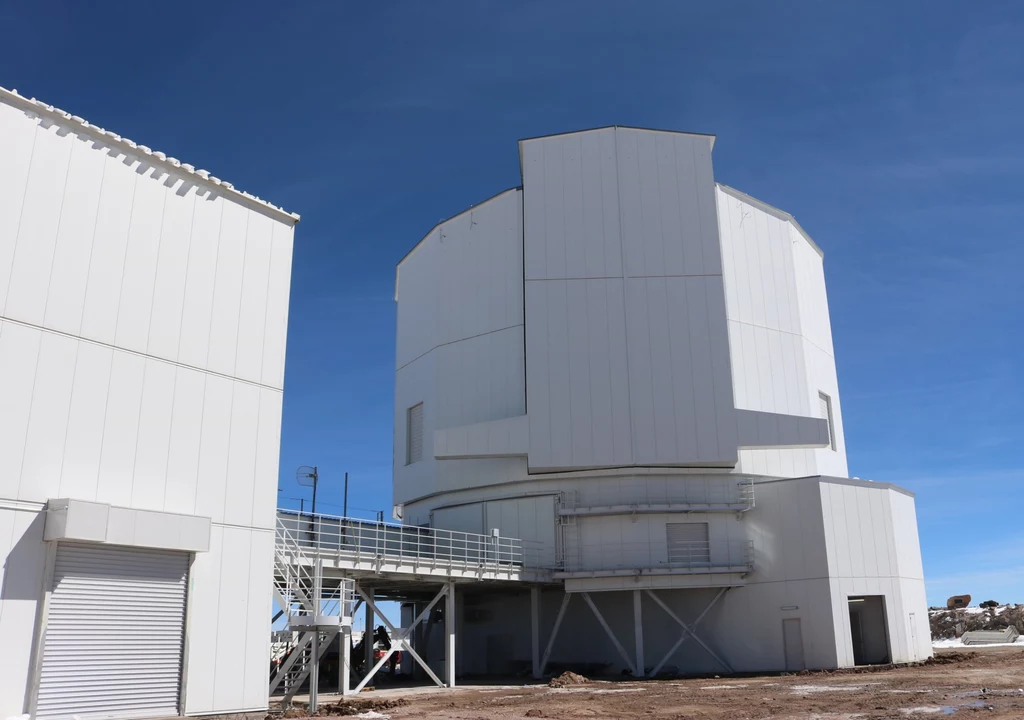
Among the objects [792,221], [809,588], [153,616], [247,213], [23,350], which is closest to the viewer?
[23,350]

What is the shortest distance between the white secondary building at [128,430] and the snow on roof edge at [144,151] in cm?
3

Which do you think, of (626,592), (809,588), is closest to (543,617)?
(626,592)

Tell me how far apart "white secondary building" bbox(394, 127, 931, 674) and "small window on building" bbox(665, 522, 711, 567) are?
8cm

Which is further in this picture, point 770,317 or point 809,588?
point 770,317

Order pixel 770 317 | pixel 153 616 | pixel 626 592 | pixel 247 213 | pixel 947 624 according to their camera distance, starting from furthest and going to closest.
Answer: pixel 947 624 < pixel 770 317 < pixel 626 592 < pixel 247 213 < pixel 153 616

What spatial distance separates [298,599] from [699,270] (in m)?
20.5

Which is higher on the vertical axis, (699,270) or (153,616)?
(699,270)

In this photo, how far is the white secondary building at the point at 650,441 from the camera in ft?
104

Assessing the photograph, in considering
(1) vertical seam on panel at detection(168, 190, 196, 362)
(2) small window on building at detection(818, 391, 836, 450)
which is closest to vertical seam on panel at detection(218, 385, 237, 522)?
(1) vertical seam on panel at detection(168, 190, 196, 362)

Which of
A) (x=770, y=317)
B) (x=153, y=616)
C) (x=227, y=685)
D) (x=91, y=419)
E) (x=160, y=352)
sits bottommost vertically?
(x=227, y=685)

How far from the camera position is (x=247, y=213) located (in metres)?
19.9

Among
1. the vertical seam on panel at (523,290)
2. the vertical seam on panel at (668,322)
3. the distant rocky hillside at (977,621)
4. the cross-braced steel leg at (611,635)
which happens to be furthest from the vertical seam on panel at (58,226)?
the distant rocky hillside at (977,621)

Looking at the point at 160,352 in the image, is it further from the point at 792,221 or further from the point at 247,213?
the point at 792,221

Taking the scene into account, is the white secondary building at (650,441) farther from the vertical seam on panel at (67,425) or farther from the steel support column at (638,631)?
the vertical seam on panel at (67,425)
